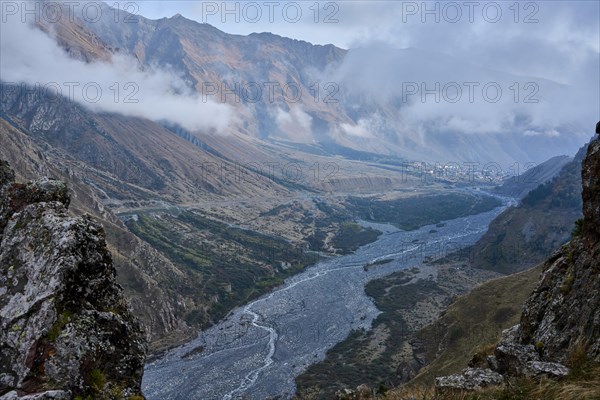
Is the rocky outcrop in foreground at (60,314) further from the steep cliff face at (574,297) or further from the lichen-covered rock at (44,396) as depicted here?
the steep cliff face at (574,297)

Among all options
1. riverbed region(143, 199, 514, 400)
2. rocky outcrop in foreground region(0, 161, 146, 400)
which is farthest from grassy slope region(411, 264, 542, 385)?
rocky outcrop in foreground region(0, 161, 146, 400)

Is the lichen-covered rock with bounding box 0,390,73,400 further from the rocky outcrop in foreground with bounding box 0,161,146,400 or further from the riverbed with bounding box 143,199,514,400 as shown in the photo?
the riverbed with bounding box 143,199,514,400

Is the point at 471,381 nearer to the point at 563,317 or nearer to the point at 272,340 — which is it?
the point at 563,317

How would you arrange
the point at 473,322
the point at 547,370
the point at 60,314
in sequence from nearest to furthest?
1. the point at 547,370
2. the point at 60,314
3. the point at 473,322

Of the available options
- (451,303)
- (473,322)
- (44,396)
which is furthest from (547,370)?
(451,303)

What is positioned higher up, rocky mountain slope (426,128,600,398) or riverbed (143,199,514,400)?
rocky mountain slope (426,128,600,398)

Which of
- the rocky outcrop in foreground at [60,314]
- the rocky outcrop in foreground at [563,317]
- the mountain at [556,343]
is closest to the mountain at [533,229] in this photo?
the rocky outcrop in foreground at [563,317]

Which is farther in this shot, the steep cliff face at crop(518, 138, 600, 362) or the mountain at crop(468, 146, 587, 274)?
the mountain at crop(468, 146, 587, 274)
